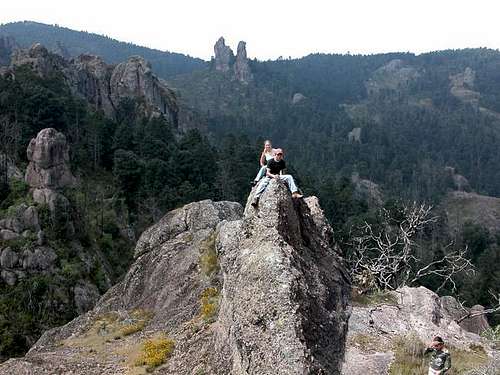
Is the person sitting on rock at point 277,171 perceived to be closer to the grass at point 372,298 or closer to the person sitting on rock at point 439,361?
the grass at point 372,298

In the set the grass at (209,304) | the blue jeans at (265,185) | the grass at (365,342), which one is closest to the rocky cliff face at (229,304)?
the grass at (209,304)

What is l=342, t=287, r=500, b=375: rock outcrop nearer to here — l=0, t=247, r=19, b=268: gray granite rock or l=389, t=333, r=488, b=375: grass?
l=389, t=333, r=488, b=375: grass

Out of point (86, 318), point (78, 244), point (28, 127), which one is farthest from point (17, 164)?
point (86, 318)

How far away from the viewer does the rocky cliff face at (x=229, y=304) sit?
429 inches

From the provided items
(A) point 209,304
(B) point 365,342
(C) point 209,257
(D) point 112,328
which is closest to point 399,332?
(B) point 365,342

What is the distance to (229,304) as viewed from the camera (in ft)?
41.2

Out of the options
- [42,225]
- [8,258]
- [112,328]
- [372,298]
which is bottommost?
[8,258]

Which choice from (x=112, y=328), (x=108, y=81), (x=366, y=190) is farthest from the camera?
(x=366, y=190)

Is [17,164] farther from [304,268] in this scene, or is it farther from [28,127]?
[304,268]

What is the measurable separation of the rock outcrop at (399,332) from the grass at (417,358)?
4 centimetres

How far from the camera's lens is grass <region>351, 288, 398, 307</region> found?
16531mm

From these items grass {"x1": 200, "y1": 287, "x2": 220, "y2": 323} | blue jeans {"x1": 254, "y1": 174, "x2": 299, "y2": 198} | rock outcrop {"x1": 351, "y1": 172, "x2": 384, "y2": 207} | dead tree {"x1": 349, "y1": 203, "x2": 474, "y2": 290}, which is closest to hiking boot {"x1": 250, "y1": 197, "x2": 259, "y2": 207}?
blue jeans {"x1": 254, "y1": 174, "x2": 299, "y2": 198}

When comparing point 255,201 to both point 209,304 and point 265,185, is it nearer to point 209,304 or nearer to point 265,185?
point 265,185

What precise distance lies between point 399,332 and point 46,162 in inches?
1877
